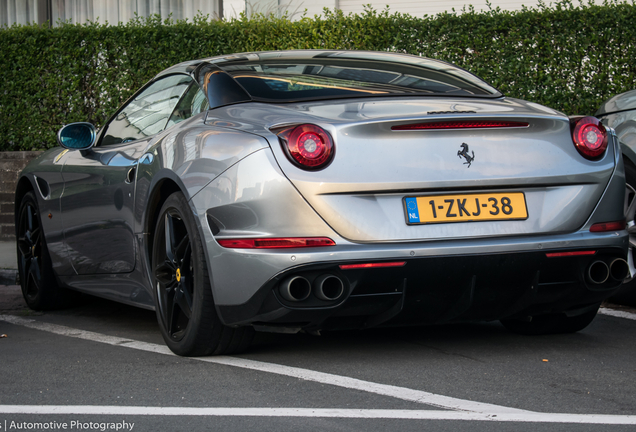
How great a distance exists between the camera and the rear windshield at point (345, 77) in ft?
13.8

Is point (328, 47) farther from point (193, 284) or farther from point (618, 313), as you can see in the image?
point (193, 284)

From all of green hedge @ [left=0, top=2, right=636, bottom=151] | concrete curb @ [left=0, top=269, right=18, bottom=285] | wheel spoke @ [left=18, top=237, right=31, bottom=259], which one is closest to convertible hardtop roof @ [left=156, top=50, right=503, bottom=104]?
wheel spoke @ [left=18, top=237, right=31, bottom=259]

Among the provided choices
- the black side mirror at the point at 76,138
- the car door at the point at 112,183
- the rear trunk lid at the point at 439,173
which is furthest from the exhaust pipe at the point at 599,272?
the black side mirror at the point at 76,138

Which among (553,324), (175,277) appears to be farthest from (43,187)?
(553,324)

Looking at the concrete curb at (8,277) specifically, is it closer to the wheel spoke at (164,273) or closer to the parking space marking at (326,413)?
the wheel spoke at (164,273)

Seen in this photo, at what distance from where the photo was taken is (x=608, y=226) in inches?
156

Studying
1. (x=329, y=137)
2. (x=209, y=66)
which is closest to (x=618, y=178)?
(x=329, y=137)

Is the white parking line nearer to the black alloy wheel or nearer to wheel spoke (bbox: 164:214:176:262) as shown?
the black alloy wheel

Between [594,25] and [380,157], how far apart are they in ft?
22.2

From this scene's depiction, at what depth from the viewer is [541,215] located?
12.5ft

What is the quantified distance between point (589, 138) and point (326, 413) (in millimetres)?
1750

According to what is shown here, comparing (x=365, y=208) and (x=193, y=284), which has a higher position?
(x=365, y=208)

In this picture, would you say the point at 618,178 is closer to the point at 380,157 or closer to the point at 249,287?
the point at 380,157

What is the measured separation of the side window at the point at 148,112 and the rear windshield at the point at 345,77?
1.15 feet
